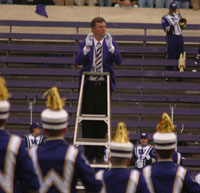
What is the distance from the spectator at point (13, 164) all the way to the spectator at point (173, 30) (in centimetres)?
1091

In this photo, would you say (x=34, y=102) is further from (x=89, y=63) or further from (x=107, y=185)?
(x=107, y=185)

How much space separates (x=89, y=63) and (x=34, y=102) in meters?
6.26

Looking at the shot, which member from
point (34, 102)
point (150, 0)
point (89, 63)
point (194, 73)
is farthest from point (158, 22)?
point (89, 63)

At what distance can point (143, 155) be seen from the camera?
1392cm

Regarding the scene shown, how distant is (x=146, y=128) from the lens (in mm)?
16062

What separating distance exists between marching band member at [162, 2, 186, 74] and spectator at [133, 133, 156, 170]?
127 inches

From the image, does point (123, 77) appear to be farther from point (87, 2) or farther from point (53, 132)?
point (53, 132)

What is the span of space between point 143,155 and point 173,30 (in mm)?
3637

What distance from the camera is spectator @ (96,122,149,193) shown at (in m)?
6.18

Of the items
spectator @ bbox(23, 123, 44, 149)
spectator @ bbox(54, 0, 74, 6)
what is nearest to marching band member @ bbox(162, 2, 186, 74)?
spectator @ bbox(54, 0, 74, 6)

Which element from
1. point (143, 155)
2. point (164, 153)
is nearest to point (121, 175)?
point (164, 153)

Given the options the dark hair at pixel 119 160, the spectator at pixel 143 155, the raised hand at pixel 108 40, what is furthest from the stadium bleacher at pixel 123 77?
the dark hair at pixel 119 160

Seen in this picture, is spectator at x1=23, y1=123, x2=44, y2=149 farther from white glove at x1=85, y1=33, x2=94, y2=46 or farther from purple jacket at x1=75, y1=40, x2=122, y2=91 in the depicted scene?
white glove at x1=85, y1=33, x2=94, y2=46

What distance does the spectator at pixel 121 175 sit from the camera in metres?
6.18
